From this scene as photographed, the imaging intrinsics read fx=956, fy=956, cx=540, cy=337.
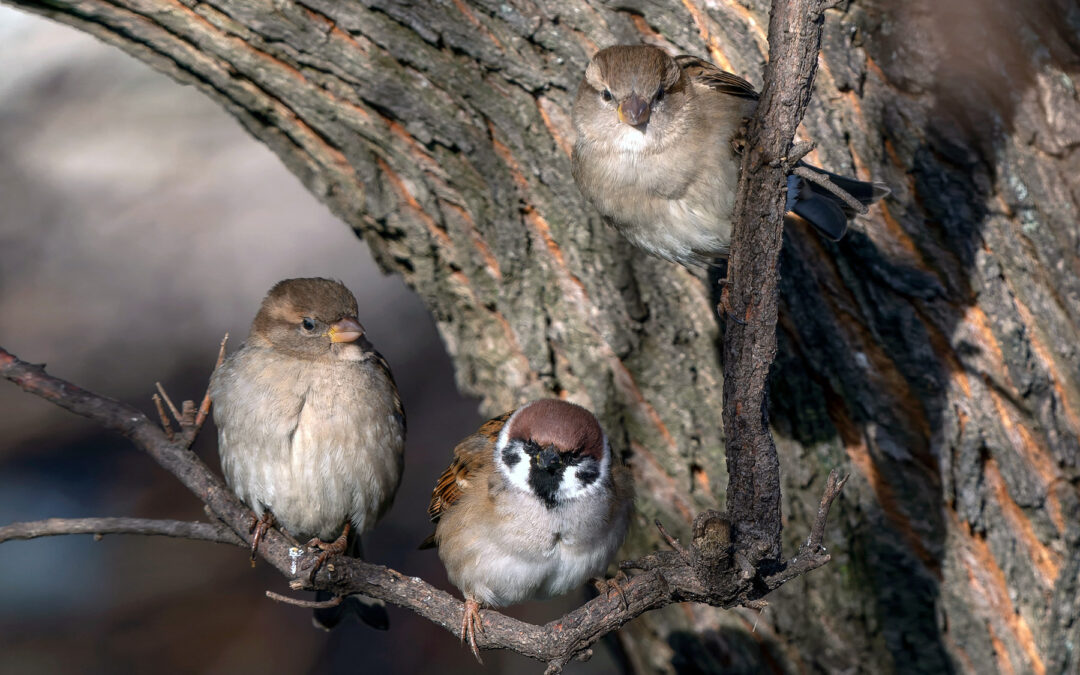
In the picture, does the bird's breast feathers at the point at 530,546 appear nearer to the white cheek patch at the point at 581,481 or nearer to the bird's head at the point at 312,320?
the white cheek patch at the point at 581,481

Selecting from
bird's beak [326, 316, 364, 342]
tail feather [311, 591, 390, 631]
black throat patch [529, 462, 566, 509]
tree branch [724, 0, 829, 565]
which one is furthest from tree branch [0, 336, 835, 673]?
tail feather [311, 591, 390, 631]

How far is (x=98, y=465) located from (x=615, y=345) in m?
4.03

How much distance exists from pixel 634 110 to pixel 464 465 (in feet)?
3.66

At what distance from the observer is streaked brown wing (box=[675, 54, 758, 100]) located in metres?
2.52

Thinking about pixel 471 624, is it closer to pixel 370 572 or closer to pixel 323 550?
pixel 370 572

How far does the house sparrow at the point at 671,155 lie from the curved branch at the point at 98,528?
53.0 inches

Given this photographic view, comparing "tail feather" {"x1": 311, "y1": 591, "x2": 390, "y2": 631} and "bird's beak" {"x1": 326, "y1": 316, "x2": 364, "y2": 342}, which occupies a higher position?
"bird's beak" {"x1": 326, "y1": 316, "x2": 364, "y2": 342}

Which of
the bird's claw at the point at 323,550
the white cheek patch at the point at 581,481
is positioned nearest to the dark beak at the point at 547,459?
the white cheek patch at the point at 581,481

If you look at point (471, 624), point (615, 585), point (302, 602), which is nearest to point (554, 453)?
point (615, 585)

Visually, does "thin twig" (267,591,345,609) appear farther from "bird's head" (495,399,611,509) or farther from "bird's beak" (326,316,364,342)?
"bird's beak" (326,316,364,342)

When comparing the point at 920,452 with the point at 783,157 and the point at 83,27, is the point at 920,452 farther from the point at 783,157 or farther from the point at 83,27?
the point at 83,27

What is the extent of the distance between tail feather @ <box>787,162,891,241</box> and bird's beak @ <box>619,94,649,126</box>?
46cm

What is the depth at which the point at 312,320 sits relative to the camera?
2742 mm

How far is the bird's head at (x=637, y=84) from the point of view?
2404 mm
